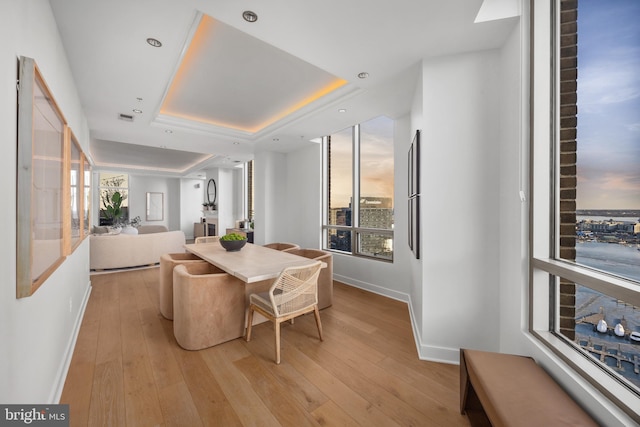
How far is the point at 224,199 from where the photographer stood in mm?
8539

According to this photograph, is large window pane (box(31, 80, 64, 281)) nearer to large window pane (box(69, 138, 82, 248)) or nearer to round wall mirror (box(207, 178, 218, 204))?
large window pane (box(69, 138, 82, 248))

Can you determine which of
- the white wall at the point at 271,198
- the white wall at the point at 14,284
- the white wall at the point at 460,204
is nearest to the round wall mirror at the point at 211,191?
the white wall at the point at 271,198

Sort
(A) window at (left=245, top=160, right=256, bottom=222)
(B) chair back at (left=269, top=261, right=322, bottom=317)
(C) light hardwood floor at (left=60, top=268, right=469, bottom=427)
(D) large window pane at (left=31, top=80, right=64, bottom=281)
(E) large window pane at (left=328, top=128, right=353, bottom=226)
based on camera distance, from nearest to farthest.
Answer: (D) large window pane at (left=31, top=80, right=64, bottom=281) → (C) light hardwood floor at (left=60, top=268, right=469, bottom=427) → (B) chair back at (left=269, top=261, right=322, bottom=317) → (E) large window pane at (left=328, top=128, right=353, bottom=226) → (A) window at (left=245, top=160, right=256, bottom=222)

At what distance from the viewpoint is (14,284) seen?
1062 mm

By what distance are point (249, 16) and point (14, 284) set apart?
72.7 inches

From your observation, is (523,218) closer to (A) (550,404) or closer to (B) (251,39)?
(A) (550,404)

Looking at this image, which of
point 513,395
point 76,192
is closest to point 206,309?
point 76,192

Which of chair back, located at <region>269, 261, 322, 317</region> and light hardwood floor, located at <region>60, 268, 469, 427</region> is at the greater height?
chair back, located at <region>269, 261, 322, 317</region>

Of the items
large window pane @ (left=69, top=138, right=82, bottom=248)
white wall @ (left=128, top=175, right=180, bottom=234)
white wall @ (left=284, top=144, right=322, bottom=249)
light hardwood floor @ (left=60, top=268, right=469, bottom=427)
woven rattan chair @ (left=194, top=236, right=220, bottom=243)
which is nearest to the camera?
light hardwood floor @ (left=60, top=268, right=469, bottom=427)

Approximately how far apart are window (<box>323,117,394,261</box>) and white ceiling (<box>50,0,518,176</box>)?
593mm

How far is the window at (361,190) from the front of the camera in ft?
13.3

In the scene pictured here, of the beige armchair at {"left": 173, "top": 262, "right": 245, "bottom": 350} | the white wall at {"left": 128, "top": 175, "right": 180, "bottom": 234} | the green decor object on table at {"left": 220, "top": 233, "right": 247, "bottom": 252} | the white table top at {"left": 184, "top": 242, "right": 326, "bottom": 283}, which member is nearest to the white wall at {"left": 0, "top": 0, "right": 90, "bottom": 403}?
the beige armchair at {"left": 173, "top": 262, "right": 245, "bottom": 350}

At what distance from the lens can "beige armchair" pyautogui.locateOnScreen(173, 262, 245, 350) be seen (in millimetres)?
2338

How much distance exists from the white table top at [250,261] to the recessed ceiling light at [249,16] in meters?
1.83
